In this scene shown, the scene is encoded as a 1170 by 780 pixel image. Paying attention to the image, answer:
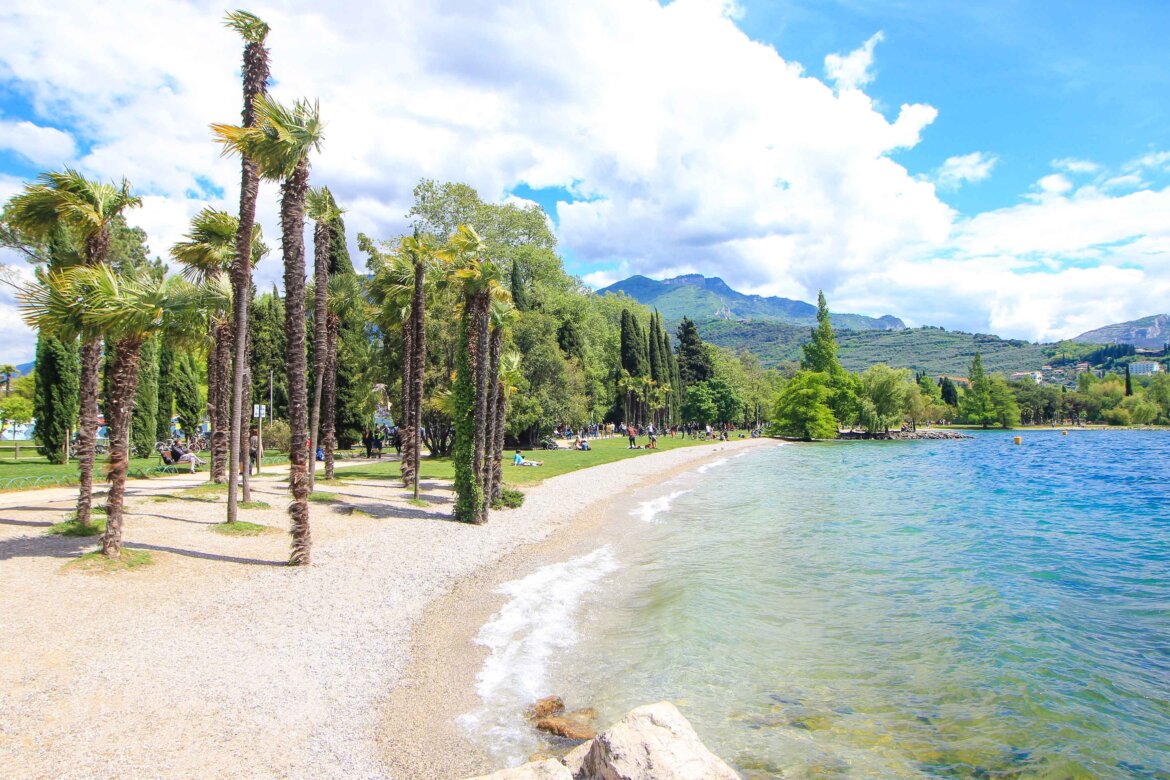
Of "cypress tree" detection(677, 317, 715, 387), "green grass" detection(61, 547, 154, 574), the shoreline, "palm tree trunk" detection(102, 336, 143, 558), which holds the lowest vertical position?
the shoreline

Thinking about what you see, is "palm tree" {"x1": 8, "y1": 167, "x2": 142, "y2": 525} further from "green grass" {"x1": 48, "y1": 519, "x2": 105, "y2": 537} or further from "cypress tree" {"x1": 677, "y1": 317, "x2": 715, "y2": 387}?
"cypress tree" {"x1": 677, "y1": 317, "x2": 715, "y2": 387}

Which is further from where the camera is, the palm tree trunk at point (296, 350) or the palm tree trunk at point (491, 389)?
the palm tree trunk at point (491, 389)

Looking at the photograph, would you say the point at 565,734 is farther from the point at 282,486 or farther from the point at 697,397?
the point at 697,397

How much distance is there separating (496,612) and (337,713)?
14.5ft

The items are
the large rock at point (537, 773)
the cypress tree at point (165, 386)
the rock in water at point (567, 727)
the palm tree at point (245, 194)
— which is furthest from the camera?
the cypress tree at point (165, 386)

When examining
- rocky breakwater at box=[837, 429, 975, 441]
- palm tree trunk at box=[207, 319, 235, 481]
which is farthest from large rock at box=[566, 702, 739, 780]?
rocky breakwater at box=[837, 429, 975, 441]

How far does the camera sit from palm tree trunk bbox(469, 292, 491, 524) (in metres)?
18.1

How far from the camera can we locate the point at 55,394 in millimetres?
25781

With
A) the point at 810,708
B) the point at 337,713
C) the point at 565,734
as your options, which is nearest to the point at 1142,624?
the point at 810,708

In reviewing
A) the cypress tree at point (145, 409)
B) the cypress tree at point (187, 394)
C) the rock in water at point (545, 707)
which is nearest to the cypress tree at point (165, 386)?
the cypress tree at point (187, 394)

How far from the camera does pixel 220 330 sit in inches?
777

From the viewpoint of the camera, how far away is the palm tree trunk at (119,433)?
35.0ft

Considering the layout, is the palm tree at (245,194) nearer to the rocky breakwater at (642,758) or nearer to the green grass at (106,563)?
the green grass at (106,563)

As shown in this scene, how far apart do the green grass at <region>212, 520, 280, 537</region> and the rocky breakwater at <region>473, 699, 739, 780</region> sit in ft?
38.2
